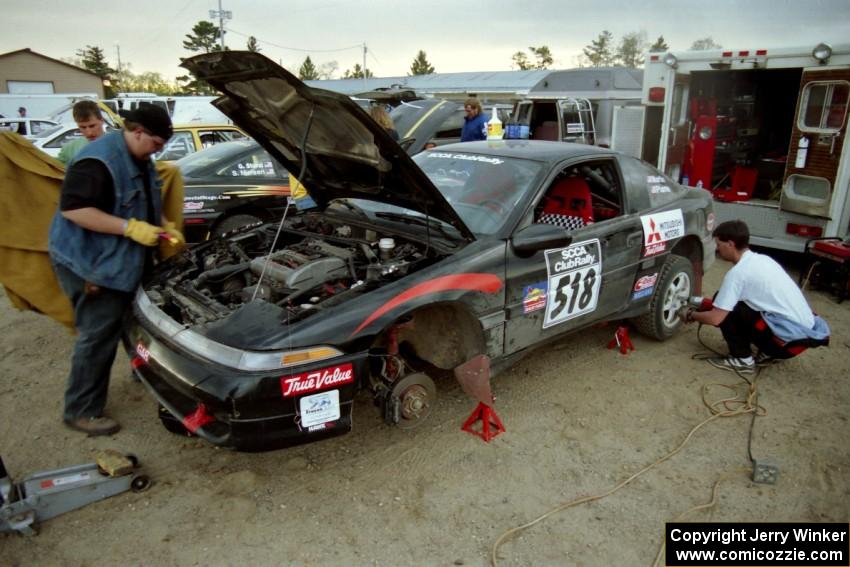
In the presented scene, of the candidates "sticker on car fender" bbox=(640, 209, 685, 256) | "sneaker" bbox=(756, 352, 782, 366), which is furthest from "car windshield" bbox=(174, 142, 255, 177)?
"sneaker" bbox=(756, 352, 782, 366)

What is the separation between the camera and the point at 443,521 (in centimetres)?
271

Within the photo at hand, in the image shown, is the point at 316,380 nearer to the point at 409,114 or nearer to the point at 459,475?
the point at 459,475

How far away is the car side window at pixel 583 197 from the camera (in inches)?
164

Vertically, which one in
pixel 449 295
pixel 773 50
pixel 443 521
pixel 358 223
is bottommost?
pixel 443 521

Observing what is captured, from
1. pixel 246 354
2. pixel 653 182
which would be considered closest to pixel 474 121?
pixel 653 182

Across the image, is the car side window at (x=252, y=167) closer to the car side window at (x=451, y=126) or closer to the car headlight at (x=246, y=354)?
the car side window at (x=451, y=126)

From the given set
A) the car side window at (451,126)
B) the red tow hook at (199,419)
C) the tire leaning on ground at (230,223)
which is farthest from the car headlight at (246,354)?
the car side window at (451,126)

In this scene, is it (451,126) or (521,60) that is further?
(521,60)

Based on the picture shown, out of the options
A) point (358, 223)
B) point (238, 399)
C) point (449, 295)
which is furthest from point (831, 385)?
point (238, 399)

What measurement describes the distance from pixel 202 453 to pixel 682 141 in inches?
260

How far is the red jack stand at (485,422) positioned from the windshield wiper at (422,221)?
101 cm

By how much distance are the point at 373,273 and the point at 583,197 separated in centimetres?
201

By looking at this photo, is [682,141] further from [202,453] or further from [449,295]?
[202,453]

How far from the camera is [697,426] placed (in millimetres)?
3506
